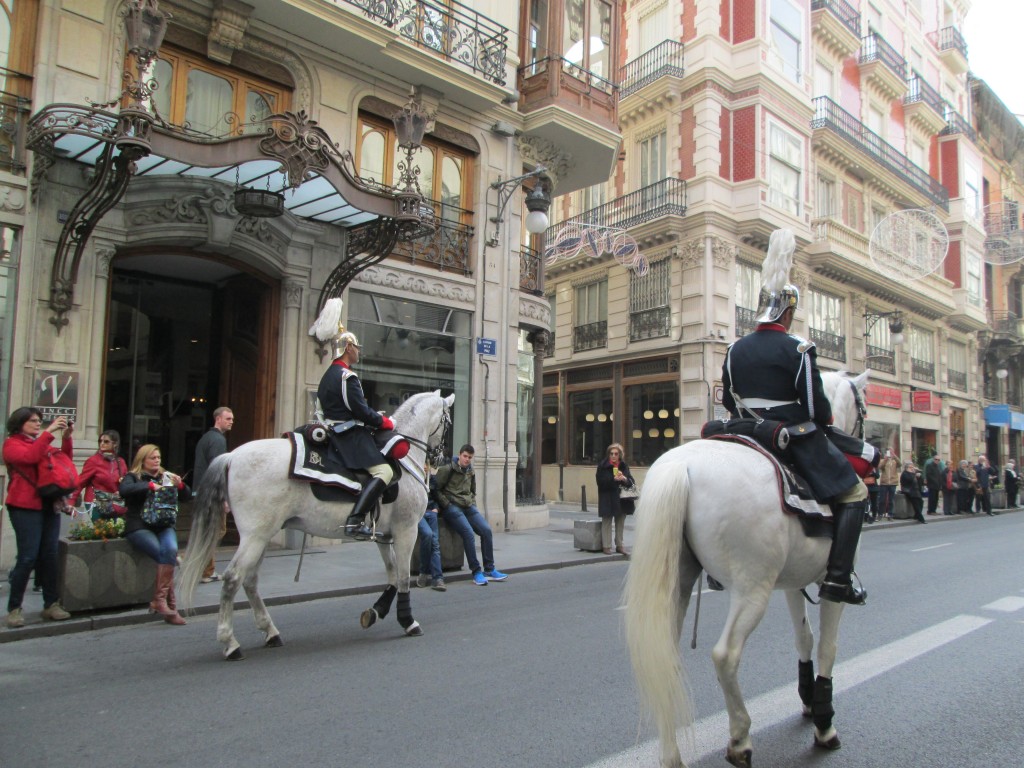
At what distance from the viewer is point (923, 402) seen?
33281 millimetres

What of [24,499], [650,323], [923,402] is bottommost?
[24,499]

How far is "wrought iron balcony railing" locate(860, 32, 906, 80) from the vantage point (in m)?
30.8

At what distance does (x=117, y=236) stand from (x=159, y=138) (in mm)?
2045

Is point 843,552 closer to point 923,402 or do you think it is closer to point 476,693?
point 476,693

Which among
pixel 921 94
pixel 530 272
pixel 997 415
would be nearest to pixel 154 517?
pixel 530 272

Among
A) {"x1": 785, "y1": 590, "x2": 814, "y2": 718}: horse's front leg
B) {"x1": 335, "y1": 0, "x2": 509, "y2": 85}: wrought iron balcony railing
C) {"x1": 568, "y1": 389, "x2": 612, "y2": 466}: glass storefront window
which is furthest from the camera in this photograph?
{"x1": 568, "y1": 389, "x2": 612, "y2": 466}: glass storefront window

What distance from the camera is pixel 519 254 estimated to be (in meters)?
16.8

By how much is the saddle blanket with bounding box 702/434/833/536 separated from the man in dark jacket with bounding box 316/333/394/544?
362cm

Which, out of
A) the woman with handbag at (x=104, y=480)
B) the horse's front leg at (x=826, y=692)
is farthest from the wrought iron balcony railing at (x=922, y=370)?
the woman with handbag at (x=104, y=480)

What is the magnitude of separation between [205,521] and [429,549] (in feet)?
13.0

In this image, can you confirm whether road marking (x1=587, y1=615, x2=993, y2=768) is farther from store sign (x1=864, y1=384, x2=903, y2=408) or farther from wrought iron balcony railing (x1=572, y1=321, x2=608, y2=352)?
store sign (x1=864, y1=384, x2=903, y2=408)

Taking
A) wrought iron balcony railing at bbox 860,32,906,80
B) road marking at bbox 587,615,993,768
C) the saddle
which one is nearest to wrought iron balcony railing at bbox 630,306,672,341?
→ wrought iron balcony railing at bbox 860,32,906,80

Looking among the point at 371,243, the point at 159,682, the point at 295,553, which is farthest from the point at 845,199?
the point at 159,682

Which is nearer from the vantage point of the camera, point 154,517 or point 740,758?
point 740,758
